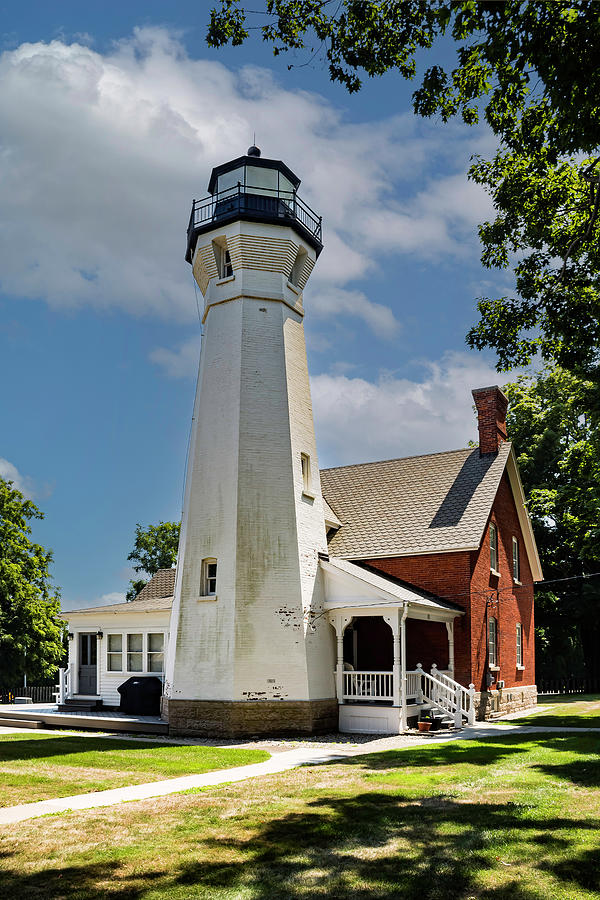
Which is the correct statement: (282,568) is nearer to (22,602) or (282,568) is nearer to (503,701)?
(503,701)

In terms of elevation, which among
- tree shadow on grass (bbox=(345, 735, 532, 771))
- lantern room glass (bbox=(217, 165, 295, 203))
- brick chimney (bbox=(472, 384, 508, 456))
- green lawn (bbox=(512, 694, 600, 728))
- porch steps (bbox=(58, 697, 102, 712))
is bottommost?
green lawn (bbox=(512, 694, 600, 728))

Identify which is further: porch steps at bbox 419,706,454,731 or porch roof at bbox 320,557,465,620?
porch steps at bbox 419,706,454,731

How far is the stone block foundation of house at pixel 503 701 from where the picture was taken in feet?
66.2

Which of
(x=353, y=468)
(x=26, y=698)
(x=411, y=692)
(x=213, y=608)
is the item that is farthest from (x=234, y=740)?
(x=26, y=698)

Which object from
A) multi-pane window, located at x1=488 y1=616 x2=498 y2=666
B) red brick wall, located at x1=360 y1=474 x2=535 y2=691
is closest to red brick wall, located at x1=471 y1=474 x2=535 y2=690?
red brick wall, located at x1=360 y1=474 x2=535 y2=691

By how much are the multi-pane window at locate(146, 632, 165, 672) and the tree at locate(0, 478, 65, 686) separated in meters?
12.5

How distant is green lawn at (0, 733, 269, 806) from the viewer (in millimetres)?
9961

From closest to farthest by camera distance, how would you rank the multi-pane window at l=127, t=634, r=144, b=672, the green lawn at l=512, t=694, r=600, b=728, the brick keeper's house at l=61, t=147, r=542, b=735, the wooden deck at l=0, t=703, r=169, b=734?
the brick keeper's house at l=61, t=147, r=542, b=735, the wooden deck at l=0, t=703, r=169, b=734, the green lawn at l=512, t=694, r=600, b=728, the multi-pane window at l=127, t=634, r=144, b=672

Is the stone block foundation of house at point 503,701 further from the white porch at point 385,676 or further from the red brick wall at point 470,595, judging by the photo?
the white porch at point 385,676

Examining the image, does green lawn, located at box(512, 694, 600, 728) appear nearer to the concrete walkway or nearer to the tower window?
the concrete walkway

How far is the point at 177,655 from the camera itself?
17.4 m

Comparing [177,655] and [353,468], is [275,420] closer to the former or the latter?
[177,655]

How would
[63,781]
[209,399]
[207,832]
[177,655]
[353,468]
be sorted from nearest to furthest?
[207,832] → [63,781] → [177,655] → [209,399] → [353,468]

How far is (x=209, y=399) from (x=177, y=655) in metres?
6.06
